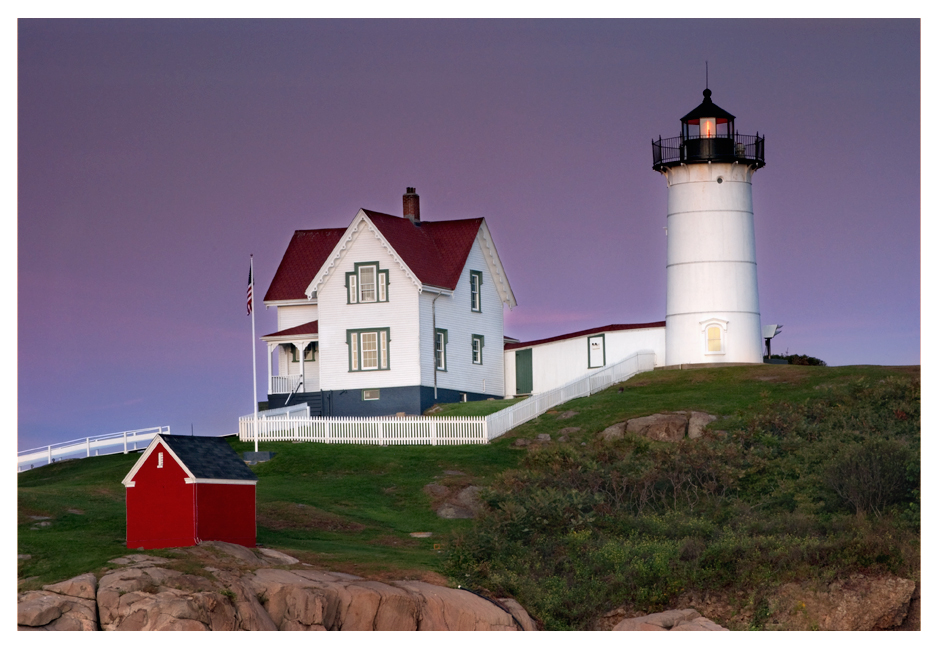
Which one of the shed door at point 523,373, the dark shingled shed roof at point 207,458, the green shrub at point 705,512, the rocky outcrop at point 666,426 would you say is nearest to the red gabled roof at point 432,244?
the shed door at point 523,373

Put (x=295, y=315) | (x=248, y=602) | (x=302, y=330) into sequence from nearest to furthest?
(x=248, y=602), (x=302, y=330), (x=295, y=315)

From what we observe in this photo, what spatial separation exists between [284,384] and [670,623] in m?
27.5

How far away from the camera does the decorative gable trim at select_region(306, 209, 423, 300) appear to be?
45250 millimetres

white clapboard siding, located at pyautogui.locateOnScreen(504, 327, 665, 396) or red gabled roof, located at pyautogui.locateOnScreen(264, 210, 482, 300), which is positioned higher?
red gabled roof, located at pyautogui.locateOnScreen(264, 210, 482, 300)

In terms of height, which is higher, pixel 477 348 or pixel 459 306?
pixel 459 306

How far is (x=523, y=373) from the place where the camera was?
4966cm

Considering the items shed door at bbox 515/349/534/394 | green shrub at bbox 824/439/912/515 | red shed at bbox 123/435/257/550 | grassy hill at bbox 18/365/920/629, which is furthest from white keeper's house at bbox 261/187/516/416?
red shed at bbox 123/435/257/550

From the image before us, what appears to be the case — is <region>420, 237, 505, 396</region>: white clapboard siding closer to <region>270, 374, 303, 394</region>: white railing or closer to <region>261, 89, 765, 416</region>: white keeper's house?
<region>261, 89, 765, 416</region>: white keeper's house

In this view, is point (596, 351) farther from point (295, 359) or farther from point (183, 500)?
point (183, 500)

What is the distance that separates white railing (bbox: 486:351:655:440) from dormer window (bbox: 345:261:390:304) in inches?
255

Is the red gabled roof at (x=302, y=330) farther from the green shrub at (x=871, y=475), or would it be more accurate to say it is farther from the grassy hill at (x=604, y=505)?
the green shrub at (x=871, y=475)

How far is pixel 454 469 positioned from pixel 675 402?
25.2 ft

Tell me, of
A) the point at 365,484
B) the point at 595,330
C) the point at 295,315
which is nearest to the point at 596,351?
the point at 595,330

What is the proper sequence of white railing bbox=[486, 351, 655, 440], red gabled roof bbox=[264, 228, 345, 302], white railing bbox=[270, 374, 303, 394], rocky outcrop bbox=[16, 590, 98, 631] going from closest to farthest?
rocky outcrop bbox=[16, 590, 98, 631]
white railing bbox=[486, 351, 655, 440]
white railing bbox=[270, 374, 303, 394]
red gabled roof bbox=[264, 228, 345, 302]
